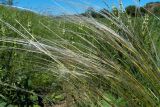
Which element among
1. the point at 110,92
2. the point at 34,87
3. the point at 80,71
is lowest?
the point at 34,87

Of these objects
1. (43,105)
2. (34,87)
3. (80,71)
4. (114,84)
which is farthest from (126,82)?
(34,87)

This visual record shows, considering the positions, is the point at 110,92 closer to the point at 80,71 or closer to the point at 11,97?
the point at 80,71

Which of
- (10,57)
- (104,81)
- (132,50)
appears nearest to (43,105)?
(10,57)

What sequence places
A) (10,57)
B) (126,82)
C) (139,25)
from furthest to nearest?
1. (139,25)
2. (10,57)
3. (126,82)

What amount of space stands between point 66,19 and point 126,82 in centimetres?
57

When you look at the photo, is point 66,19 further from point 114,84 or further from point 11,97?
point 11,97

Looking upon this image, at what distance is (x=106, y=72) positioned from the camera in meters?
2.42

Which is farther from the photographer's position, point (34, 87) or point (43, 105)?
point (34, 87)

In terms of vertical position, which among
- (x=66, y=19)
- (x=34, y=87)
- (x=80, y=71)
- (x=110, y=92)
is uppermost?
(x=66, y=19)

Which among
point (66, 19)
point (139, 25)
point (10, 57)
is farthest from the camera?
point (139, 25)

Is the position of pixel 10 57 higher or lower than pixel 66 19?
lower

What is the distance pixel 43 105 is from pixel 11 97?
0.23 metres

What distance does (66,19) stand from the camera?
108 inches

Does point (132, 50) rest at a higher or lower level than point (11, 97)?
higher
